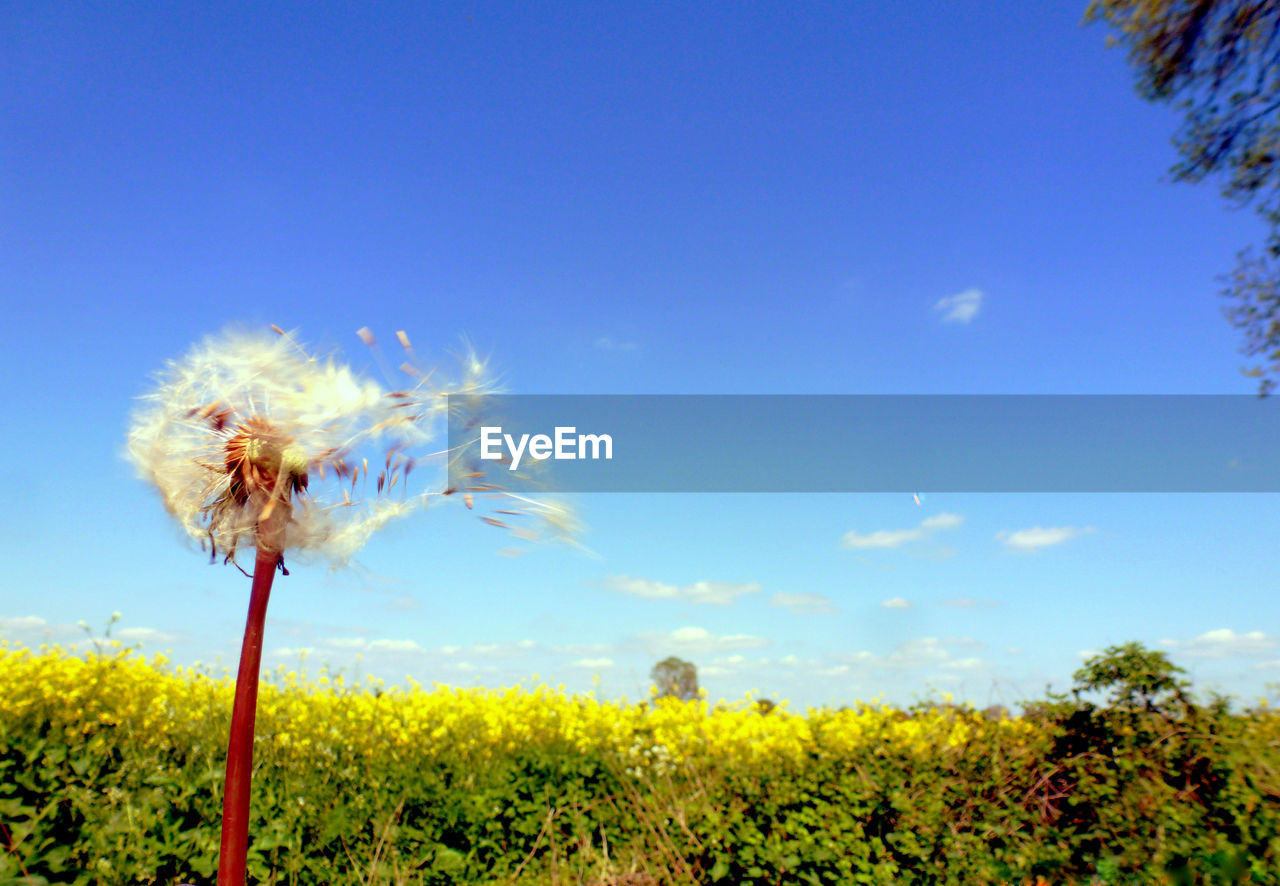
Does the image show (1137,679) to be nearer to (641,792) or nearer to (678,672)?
(641,792)

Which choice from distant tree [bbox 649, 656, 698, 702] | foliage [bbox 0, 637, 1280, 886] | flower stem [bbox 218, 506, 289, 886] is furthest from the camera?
distant tree [bbox 649, 656, 698, 702]

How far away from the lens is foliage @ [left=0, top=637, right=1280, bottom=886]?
163 inches

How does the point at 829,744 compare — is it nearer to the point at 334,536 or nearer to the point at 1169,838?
the point at 1169,838

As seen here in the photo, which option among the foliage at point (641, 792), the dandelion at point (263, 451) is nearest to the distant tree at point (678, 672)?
the foliage at point (641, 792)

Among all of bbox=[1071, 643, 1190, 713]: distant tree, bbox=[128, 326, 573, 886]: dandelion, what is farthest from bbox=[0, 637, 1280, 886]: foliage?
bbox=[128, 326, 573, 886]: dandelion

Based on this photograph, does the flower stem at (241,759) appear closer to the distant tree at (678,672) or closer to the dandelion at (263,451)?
the dandelion at (263,451)

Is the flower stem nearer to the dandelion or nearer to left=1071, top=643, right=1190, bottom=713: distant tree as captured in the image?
the dandelion

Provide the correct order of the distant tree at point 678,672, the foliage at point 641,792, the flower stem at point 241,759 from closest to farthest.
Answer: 1. the flower stem at point 241,759
2. the foliage at point 641,792
3. the distant tree at point 678,672

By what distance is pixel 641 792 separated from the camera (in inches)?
213

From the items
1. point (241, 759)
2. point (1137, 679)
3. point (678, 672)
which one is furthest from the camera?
point (678, 672)

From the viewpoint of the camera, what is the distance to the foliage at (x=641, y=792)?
13.6 feet

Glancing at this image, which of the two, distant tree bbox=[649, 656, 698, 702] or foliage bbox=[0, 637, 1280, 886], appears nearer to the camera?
foliage bbox=[0, 637, 1280, 886]

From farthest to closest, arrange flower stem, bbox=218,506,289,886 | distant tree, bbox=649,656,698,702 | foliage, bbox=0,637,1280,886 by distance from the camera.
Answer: distant tree, bbox=649,656,698,702
foliage, bbox=0,637,1280,886
flower stem, bbox=218,506,289,886

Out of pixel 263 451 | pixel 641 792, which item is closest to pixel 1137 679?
pixel 641 792
